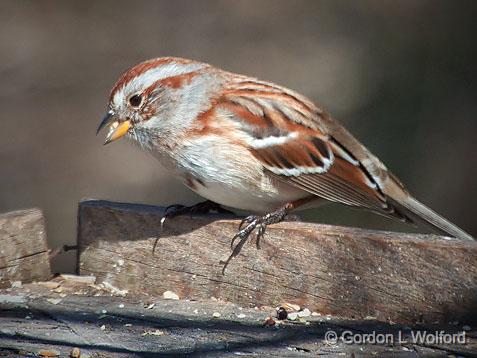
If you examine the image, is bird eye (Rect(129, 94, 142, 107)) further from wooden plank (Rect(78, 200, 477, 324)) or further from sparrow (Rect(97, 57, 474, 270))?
wooden plank (Rect(78, 200, 477, 324))

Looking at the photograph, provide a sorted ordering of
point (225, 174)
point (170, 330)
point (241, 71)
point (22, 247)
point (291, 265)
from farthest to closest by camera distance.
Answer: point (241, 71)
point (225, 174)
point (22, 247)
point (291, 265)
point (170, 330)

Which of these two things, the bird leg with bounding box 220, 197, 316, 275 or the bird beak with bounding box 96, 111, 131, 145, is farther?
the bird beak with bounding box 96, 111, 131, 145

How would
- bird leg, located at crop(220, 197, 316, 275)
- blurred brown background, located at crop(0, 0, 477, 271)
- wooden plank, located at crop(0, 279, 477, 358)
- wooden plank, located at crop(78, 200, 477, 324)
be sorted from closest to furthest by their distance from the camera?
wooden plank, located at crop(0, 279, 477, 358), wooden plank, located at crop(78, 200, 477, 324), bird leg, located at crop(220, 197, 316, 275), blurred brown background, located at crop(0, 0, 477, 271)

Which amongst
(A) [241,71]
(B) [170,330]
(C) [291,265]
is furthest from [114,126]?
(A) [241,71]

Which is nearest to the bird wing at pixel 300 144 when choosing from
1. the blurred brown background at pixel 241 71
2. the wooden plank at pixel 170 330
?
the wooden plank at pixel 170 330

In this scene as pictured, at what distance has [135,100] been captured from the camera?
4.54 m

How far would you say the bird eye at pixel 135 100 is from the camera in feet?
14.8

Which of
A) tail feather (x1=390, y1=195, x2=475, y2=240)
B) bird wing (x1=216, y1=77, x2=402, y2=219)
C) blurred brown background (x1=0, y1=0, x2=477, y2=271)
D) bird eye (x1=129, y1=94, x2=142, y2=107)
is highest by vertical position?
blurred brown background (x1=0, y1=0, x2=477, y2=271)

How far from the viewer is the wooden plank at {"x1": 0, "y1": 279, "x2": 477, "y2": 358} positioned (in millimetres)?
3286

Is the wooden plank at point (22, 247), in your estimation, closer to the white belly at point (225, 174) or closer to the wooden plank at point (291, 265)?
the wooden plank at point (291, 265)

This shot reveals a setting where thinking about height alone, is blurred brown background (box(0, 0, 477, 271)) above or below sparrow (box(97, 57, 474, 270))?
above

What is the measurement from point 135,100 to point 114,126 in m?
0.14

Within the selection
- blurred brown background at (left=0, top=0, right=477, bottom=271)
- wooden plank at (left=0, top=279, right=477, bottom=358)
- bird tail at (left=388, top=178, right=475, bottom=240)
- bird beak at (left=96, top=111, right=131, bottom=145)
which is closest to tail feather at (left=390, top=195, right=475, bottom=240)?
bird tail at (left=388, top=178, right=475, bottom=240)

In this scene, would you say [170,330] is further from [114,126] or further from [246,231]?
[114,126]
